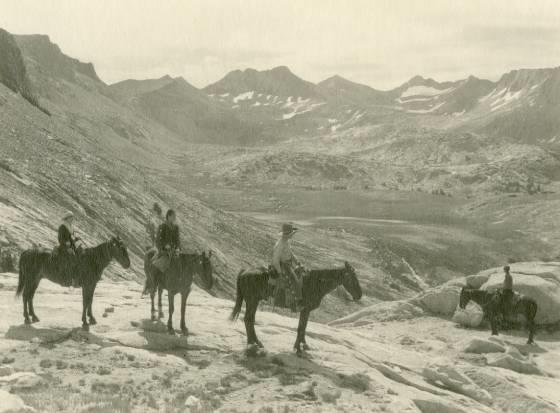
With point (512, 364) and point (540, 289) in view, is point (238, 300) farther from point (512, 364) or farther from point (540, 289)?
point (540, 289)

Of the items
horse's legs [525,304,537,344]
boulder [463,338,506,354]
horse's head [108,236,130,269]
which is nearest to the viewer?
horse's head [108,236,130,269]

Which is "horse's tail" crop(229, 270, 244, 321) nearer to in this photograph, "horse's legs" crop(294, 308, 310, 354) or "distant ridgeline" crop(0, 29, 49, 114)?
"horse's legs" crop(294, 308, 310, 354)

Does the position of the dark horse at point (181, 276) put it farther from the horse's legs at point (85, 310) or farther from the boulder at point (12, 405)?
the boulder at point (12, 405)

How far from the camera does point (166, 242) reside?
16594mm

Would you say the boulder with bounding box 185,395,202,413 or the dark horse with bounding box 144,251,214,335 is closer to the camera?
the boulder with bounding box 185,395,202,413

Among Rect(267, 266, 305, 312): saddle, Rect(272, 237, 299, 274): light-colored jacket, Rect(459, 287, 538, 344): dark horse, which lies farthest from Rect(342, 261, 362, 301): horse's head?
Rect(459, 287, 538, 344): dark horse

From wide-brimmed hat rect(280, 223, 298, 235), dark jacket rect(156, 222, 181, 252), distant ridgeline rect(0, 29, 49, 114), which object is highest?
distant ridgeline rect(0, 29, 49, 114)

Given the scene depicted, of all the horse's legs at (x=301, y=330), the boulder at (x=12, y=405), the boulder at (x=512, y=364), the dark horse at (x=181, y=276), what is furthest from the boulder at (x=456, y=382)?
the boulder at (x=12, y=405)

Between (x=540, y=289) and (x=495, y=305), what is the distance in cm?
351

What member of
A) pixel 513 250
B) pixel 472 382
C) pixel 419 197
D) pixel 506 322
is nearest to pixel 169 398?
pixel 472 382

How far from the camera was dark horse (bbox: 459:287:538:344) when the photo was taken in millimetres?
24609

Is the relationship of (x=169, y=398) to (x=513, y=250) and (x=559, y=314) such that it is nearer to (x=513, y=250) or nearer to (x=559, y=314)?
(x=559, y=314)

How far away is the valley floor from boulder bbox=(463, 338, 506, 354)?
486 mm

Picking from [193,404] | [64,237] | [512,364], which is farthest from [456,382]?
[64,237]
